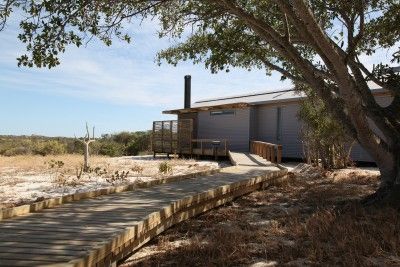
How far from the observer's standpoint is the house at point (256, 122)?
76.1 feet

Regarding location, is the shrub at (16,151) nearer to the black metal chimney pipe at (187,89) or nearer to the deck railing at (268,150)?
the black metal chimney pipe at (187,89)

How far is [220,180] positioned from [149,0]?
194 inches

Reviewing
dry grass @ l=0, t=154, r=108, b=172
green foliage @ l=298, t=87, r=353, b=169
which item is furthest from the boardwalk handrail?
green foliage @ l=298, t=87, r=353, b=169

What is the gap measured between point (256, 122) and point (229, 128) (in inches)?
84.8

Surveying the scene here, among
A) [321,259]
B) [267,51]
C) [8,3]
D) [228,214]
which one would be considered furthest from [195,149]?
[321,259]

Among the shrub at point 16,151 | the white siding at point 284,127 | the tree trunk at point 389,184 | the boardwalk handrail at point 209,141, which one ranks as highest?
the white siding at point 284,127

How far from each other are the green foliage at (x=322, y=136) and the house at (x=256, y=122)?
318 centimetres

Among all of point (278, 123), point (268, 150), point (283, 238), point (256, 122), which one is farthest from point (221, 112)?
point (283, 238)

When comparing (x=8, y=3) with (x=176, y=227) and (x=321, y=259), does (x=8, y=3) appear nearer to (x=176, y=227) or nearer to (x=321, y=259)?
(x=176, y=227)

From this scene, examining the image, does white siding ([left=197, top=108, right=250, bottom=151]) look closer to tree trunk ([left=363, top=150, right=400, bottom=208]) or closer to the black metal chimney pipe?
the black metal chimney pipe

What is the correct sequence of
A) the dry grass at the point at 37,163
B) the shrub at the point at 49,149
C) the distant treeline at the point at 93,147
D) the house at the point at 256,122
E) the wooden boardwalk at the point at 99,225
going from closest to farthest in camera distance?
the wooden boardwalk at the point at 99,225 < the dry grass at the point at 37,163 < the house at the point at 256,122 < the shrub at the point at 49,149 < the distant treeline at the point at 93,147

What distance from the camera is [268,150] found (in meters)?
20.1

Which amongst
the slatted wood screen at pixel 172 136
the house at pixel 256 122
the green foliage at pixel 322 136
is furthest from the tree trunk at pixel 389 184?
the slatted wood screen at pixel 172 136

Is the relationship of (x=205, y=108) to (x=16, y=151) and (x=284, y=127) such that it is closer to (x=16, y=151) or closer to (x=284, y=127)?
(x=284, y=127)
